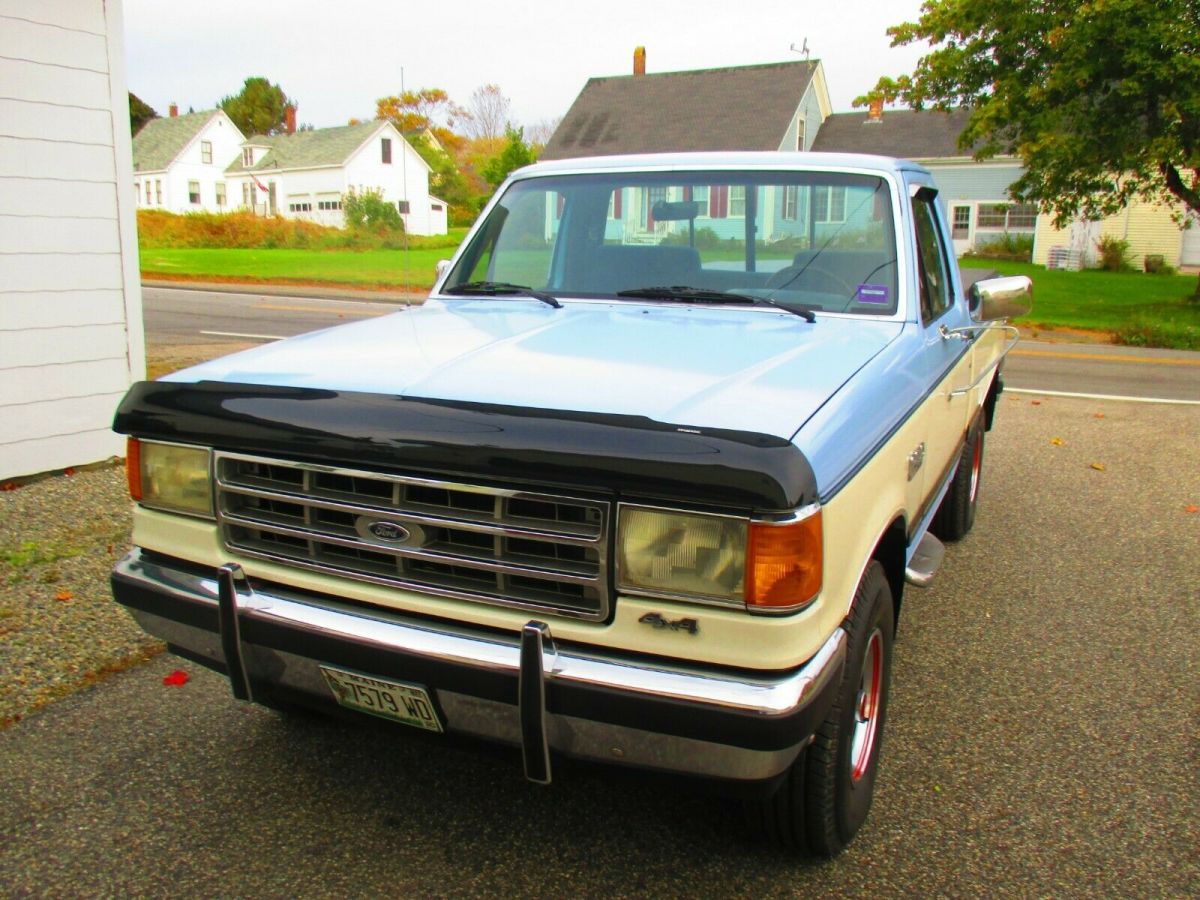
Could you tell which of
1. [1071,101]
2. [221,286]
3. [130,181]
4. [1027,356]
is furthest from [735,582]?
[221,286]

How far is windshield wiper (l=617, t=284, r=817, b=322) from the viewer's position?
3.48 meters

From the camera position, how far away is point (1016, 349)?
14469 mm

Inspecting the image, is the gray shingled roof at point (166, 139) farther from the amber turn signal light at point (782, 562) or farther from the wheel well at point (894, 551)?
the amber turn signal light at point (782, 562)

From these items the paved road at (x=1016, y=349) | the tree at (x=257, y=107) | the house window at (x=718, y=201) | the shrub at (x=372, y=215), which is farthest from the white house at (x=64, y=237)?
the tree at (x=257, y=107)

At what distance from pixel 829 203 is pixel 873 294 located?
43 centimetres

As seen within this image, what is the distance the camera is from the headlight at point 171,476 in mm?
2551

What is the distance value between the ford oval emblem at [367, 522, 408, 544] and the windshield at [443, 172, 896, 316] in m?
1.68

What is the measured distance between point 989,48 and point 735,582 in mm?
20724

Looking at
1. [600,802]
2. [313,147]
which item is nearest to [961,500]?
[600,802]

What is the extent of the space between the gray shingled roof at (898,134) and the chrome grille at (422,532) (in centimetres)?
3659

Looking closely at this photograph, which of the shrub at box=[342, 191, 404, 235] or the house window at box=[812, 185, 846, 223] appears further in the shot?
the shrub at box=[342, 191, 404, 235]

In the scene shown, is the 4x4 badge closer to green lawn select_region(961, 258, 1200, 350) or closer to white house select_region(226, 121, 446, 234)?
green lawn select_region(961, 258, 1200, 350)

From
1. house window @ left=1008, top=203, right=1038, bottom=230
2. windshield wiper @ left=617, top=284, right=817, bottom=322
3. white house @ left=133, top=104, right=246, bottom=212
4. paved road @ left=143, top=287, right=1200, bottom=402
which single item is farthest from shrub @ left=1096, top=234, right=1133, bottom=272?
white house @ left=133, top=104, right=246, bottom=212

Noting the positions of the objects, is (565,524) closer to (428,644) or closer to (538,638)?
(538,638)
